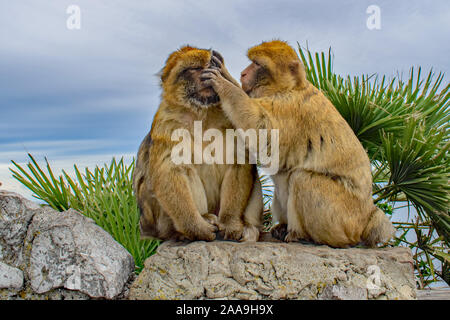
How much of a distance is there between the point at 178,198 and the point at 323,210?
127 cm

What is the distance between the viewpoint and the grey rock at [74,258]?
4.37 m

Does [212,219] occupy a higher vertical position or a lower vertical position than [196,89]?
lower

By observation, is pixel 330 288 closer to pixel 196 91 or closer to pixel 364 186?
pixel 364 186

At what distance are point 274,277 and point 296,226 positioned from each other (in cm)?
50

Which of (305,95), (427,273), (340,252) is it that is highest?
(305,95)

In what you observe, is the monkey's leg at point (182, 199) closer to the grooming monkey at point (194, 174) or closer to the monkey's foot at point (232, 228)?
the grooming monkey at point (194, 174)

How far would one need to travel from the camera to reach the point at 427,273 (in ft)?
23.7

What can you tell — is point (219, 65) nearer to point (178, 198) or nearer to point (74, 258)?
point (178, 198)

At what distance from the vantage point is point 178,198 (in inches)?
156

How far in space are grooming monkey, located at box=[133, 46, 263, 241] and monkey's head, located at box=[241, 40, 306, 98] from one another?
0.32 meters

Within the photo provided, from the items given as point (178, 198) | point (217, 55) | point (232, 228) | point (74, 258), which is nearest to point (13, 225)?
point (74, 258)

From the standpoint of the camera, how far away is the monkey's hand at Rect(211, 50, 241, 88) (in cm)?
418

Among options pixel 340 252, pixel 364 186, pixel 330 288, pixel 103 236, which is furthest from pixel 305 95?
pixel 103 236

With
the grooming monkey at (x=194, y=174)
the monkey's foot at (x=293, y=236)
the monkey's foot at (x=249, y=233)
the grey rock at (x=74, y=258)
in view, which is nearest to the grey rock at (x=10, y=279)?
the grey rock at (x=74, y=258)
